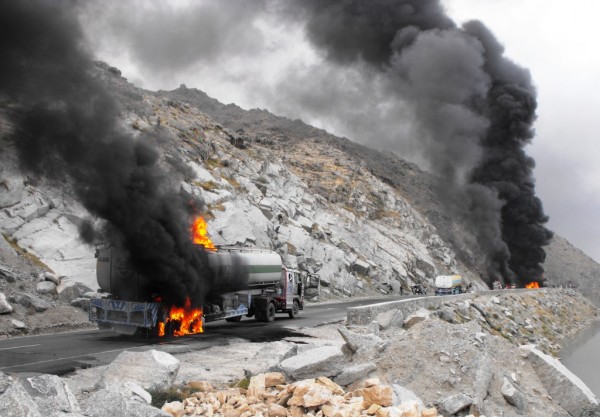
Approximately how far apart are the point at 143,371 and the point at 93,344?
7.63 metres

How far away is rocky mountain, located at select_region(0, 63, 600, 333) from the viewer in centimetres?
2562

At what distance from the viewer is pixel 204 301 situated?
2003cm

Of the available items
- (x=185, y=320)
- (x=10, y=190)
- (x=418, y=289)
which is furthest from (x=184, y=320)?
(x=418, y=289)

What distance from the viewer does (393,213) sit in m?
73.2

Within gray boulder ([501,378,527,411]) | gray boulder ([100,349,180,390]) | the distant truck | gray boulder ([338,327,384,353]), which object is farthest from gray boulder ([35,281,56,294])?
the distant truck

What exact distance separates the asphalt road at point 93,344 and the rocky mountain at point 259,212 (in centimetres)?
333

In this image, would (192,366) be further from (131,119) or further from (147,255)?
(131,119)

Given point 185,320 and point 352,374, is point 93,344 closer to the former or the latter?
point 185,320

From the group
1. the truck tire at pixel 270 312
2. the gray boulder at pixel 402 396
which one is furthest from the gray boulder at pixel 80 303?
the gray boulder at pixel 402 396

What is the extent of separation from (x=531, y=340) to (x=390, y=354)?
81.1 ft

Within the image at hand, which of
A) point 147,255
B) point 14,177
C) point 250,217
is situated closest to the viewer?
point 147,255

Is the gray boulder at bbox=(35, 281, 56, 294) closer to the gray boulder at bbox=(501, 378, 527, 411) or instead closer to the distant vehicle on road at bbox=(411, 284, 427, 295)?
the gray boulder at bbox=(501, 378, 527, 411)

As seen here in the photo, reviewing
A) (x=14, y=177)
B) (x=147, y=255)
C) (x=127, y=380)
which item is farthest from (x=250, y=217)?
(x=127, y=380)

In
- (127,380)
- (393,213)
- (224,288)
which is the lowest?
(127,380)
